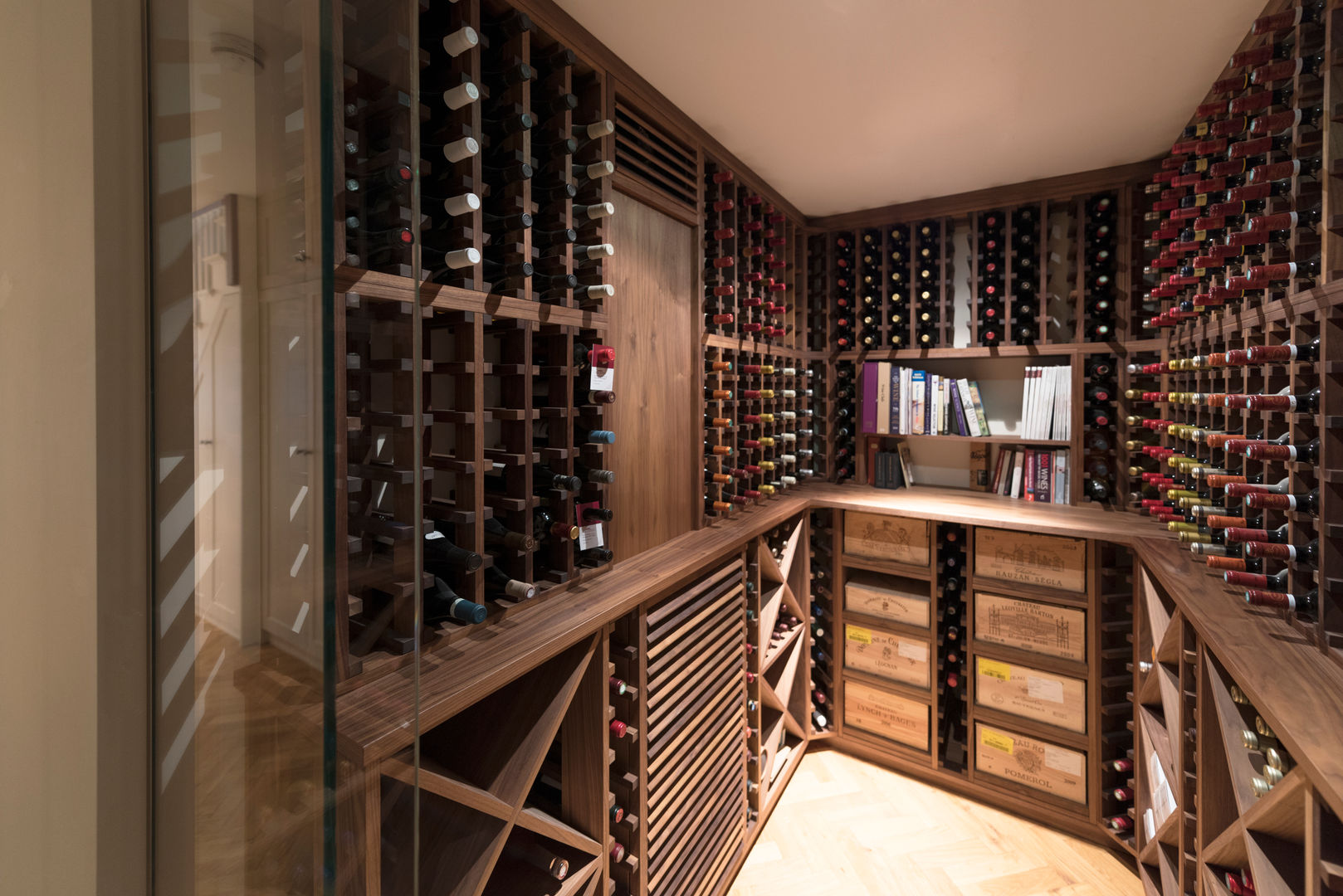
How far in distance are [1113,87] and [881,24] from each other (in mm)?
851

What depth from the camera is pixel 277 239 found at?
0.23m

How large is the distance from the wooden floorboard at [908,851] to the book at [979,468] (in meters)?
1.33

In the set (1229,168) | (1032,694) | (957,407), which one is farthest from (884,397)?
(1229,168)

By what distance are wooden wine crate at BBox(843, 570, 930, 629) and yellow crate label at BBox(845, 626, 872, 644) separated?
0.08 m

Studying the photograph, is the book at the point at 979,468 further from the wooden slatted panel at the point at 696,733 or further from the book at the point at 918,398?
the wooden slatted panel at the point at 696,733

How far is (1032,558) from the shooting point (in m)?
2.28

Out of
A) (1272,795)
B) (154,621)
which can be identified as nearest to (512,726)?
(154,621)

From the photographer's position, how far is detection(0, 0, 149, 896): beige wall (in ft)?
0.81

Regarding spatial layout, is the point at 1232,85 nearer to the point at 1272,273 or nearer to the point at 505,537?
the point at 1272,273

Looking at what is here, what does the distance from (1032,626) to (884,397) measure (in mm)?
1129

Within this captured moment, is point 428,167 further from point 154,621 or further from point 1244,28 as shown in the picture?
point 1244,28

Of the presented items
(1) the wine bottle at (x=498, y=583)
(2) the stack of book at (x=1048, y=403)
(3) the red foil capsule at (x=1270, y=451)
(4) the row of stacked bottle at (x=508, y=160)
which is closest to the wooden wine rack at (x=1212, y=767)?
(3) the red foil capsule at (x=1270, y=451)

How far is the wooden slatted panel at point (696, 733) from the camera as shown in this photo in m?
1.55

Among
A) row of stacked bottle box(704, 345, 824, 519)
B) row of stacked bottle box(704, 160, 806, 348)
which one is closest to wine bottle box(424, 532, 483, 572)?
row of stacked bottle box(704, 345, 824, 519)
